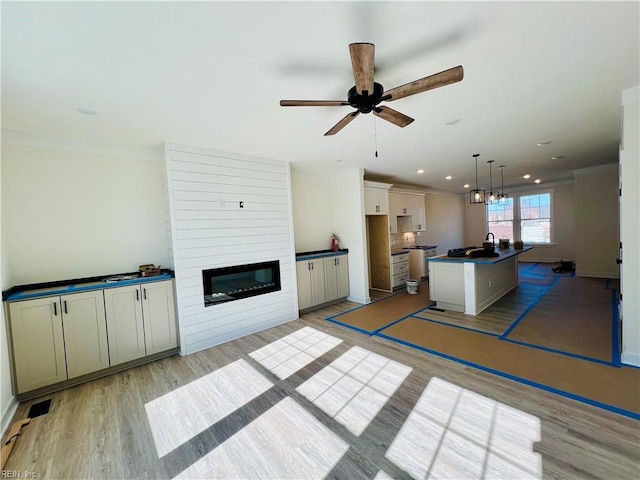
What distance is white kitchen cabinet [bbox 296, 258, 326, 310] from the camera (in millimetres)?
4805

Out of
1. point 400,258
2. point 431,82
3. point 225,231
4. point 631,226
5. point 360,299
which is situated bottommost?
point 360,299

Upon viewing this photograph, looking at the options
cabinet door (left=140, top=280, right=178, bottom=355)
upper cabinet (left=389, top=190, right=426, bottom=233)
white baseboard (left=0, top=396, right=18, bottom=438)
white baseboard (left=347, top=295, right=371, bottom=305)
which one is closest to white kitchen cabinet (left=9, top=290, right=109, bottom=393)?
white baseboard (left=0, top=396, right=18, bottom=438)

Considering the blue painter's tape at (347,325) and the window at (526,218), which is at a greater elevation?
the window at (526,218)

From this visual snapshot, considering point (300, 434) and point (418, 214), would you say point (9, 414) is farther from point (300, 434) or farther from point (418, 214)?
point (418, 214)

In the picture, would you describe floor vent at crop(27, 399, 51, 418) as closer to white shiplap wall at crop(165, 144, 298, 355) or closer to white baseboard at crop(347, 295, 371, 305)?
white shiplap wall at crop(165, 144, 298, 355)

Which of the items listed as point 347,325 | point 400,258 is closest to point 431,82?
point 347,325

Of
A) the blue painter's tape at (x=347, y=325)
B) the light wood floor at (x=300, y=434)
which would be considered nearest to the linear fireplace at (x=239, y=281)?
the blue painter's tape at (x=347, y=325)

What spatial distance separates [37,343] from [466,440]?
158 inches

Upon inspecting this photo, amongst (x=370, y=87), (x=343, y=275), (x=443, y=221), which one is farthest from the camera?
(x=443, y=221)

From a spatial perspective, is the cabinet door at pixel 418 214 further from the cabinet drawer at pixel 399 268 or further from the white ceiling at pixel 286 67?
the white ceiling at pixel 286 67

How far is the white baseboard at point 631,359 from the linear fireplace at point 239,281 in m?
4.27

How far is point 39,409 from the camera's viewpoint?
2416 mm

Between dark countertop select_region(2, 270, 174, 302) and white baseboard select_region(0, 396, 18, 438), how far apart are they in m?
0.95

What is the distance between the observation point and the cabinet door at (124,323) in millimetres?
2980
